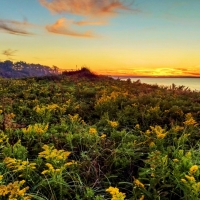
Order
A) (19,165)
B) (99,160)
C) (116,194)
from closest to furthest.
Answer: (116,194) → (19,165) → (99,160)

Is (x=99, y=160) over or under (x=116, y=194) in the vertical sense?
under

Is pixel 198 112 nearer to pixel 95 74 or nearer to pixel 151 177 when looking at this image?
pixel 151 177

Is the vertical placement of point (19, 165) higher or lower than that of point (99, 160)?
higher

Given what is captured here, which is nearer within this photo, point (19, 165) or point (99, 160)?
point (19, 165)

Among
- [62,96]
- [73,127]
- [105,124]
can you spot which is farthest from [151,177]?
[62,96]

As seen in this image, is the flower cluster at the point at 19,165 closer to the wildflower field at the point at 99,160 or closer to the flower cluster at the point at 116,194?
the wildflower field at the point at 99,160

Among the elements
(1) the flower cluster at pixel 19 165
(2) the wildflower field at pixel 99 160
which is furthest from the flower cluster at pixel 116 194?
(1) the flower cluster at pixel 19 165

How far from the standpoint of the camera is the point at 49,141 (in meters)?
5.32

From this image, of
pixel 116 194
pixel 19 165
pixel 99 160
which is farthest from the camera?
pixel 99 160

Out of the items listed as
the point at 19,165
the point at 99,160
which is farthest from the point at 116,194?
the point at 99,160

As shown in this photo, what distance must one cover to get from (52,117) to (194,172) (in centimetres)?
425

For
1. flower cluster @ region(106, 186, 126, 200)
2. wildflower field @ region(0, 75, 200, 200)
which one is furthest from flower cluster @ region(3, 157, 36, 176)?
flower cluster @ region(106, 186, 126, 200)

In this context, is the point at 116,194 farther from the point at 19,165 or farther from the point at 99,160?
the point at 99,160

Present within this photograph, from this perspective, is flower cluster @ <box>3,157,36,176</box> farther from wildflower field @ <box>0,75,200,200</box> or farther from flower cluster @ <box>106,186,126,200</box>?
flower cluster @ <box>106,186,126,200</box>
